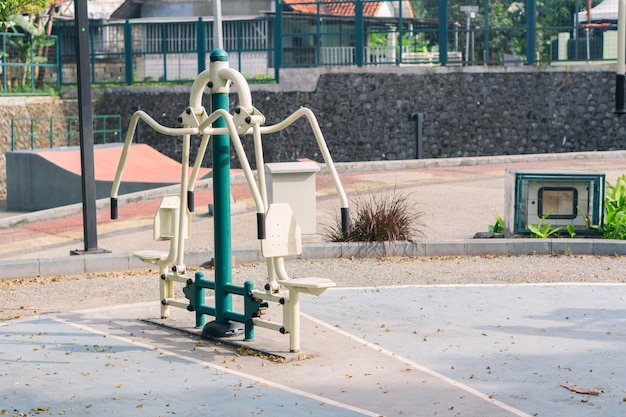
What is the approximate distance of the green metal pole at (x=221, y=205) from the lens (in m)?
9.10

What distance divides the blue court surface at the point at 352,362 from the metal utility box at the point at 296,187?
125 inches

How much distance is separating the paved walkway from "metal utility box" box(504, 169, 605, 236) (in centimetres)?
265

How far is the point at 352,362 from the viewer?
8.24m

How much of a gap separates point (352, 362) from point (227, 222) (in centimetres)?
175

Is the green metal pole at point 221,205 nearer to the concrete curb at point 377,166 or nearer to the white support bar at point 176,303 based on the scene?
the white support bar at point 176,303

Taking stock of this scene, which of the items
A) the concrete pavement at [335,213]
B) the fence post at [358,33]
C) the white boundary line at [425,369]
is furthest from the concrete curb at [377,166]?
the white boundary line at [425,369]

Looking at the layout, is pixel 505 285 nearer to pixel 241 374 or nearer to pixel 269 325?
pixel 269 325

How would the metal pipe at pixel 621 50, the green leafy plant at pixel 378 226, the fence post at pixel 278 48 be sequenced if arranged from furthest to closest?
the fence post at pixel 278 48 → the metal pipe at pixel 621 50 → the green leafy plant at pixel 378 226

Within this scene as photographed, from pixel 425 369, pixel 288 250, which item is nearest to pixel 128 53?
pixel 288 250

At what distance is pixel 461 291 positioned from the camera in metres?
11.2

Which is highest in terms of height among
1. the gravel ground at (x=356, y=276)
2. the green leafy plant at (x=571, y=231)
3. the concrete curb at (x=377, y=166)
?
the concrete curb at (x=377, y=166)

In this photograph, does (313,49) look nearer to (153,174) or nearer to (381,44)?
(381,44)

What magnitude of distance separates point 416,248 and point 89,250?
13.2 ft

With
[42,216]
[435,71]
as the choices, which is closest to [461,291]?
[42,216]
